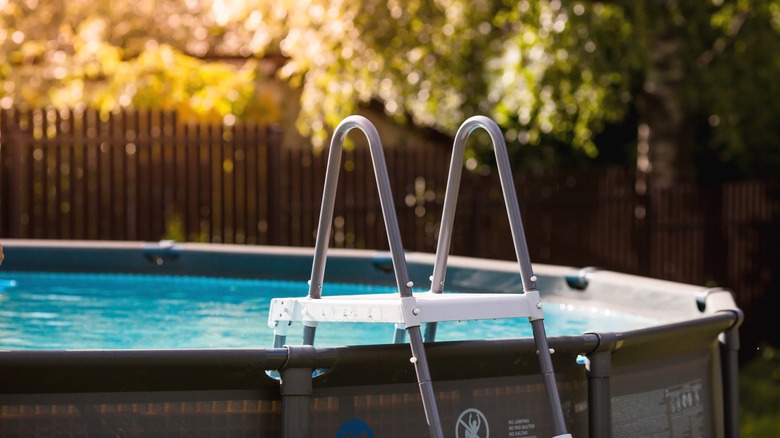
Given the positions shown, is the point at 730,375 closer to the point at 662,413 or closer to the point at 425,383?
the point at 662,413

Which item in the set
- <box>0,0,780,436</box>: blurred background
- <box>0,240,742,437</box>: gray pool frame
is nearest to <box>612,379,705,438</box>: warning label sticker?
<box>0,240,742,437</box>: gray pool frame

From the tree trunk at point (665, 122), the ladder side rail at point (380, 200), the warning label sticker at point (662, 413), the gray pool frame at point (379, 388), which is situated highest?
Answer: the tree trunk at point (665, 122)

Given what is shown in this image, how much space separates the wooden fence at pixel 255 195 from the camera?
10094 mm

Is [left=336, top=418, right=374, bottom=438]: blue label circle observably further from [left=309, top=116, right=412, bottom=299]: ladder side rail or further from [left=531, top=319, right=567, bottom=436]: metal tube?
[left=531, top=319, right=567, bottom=436]: metal tube

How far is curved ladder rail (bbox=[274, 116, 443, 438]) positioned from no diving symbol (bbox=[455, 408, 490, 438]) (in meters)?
0.23

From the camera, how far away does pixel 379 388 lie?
3049mm

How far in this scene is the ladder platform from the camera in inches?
116

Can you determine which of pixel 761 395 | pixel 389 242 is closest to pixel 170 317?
pixel 389 242

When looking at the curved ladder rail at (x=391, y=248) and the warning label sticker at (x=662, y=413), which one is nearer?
the curved ladder rail at (x=391, y=248)

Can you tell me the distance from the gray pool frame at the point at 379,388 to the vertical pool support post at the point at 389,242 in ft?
0.55

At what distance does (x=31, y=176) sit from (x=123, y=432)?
7.75 meters

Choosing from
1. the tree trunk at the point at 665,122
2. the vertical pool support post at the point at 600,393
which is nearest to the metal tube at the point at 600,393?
the vertical pool support post at the point at 600,393

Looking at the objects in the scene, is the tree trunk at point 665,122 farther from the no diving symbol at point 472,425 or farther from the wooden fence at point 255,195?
the no diving symbol at point 472,425

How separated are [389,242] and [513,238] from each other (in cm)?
34
